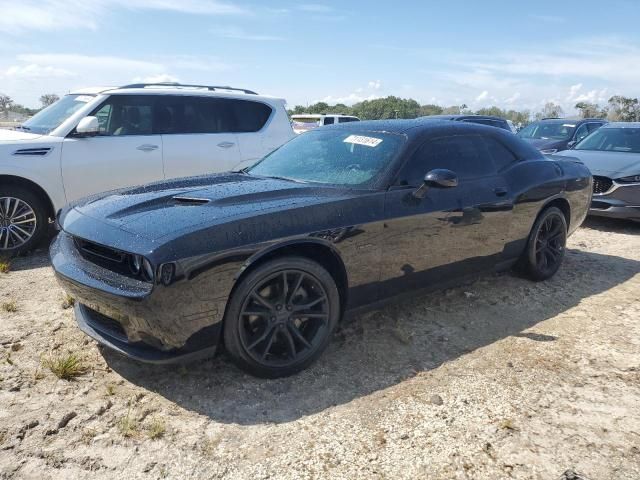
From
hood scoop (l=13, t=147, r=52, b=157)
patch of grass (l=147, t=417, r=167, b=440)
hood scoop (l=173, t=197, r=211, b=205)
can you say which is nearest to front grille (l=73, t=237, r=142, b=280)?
hood scoop (l=173, t=197, r=211, b=205)

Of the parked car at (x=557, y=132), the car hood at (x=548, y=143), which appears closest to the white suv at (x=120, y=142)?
the car hood at (x=548, y=143)

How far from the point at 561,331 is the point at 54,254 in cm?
364

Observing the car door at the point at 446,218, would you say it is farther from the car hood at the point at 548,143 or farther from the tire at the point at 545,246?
the car hood at the point at 548,143

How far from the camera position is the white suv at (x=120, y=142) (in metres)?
5.37

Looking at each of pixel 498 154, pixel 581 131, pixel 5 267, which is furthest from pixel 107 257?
pixel 581 131

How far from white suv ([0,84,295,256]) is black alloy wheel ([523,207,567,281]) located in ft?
11.9

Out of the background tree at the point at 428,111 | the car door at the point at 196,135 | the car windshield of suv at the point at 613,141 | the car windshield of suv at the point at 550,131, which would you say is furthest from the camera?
the background tree at the point at 428,111

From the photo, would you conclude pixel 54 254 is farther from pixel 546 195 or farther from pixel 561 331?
pixel 546 195

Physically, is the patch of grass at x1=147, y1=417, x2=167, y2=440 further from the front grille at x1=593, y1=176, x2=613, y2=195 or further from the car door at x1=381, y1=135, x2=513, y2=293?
the front grille at x1=593, y1=176, x2=613, y2=195

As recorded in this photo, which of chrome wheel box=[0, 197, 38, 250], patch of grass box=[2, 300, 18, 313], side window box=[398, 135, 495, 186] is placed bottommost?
patch of grass box=[2, 300, 18, 313]

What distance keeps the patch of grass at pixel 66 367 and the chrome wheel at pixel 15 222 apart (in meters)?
2.61

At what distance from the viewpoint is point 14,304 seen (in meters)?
4.07

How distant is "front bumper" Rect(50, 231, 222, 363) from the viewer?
8.77 feet

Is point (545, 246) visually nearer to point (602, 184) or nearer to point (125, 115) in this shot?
point (602, 184)
